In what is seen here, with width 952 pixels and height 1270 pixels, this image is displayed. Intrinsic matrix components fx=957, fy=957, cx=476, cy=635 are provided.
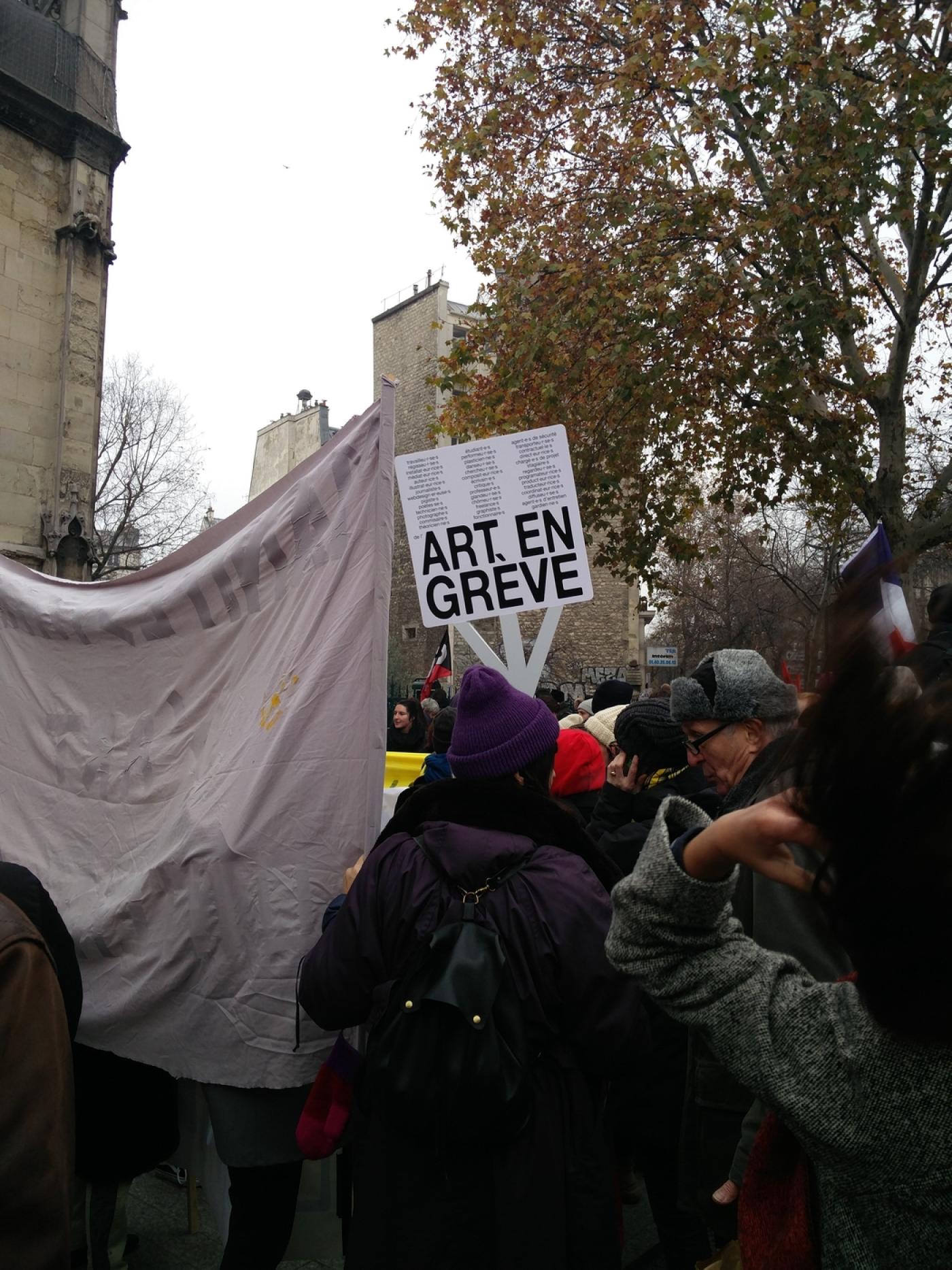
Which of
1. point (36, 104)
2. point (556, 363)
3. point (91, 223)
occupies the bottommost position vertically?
point (556, 363)

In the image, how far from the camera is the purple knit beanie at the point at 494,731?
2.32 meters

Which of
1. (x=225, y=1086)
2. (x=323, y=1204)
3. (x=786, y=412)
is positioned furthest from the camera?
(x=786, y=412)

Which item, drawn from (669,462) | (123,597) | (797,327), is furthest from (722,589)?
(123,597)

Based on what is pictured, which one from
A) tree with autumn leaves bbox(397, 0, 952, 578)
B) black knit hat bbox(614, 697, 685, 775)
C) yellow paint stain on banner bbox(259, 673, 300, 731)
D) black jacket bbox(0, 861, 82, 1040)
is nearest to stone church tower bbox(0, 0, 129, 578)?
tree with autumn leaves bbox(397, 0, 952, 578)

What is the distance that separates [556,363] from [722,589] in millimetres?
27248

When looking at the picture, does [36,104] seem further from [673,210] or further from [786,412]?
[786,412]

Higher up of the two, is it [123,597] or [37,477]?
[37,477]

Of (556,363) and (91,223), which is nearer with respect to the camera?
(556,363)

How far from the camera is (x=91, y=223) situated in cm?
1473

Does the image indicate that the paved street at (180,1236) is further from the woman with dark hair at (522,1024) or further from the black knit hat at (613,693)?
the black knit hat at (613,693)

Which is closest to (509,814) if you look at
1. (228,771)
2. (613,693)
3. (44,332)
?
(228,771)

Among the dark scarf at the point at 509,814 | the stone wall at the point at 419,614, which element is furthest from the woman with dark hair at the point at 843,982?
the stone wall at the point at 419,614

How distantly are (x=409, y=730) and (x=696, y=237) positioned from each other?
6061 mm

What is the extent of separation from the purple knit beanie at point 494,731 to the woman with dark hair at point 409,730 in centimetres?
561
